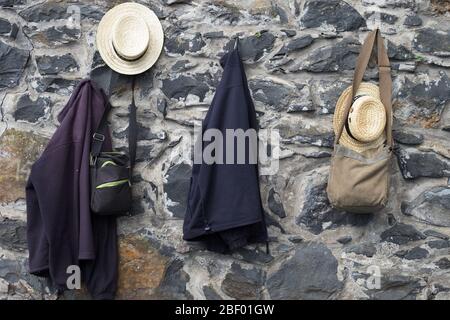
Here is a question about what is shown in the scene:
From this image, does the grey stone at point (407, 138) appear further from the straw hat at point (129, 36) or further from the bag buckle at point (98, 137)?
the bag buckle at point (98, 137)

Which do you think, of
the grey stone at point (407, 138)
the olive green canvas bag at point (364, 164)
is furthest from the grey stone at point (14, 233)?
the grey stone at point (407, 138)

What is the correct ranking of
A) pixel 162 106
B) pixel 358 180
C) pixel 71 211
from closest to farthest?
pixel 358 180 → pixel 71 211 → pixel 162 106

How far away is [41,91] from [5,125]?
0.26m

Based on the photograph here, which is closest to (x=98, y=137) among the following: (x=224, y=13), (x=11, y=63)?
(x=11, y=63)

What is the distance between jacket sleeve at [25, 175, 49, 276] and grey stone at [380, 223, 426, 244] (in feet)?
5.46

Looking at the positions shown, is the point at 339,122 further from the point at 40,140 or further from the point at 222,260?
the point at 40,140

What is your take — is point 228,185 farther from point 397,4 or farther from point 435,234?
point 397,4

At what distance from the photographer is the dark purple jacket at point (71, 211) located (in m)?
2.64

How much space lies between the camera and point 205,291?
110 inches

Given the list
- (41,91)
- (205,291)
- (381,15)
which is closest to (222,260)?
(205,291)

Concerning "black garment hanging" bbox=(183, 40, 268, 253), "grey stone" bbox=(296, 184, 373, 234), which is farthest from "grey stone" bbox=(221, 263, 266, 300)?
"grey stone" bbox=(296, 184, 373, 234)

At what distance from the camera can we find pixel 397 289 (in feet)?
9.10

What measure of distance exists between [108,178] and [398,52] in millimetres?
1531

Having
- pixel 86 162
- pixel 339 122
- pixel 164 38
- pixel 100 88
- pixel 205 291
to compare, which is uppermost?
pixel 164 38
